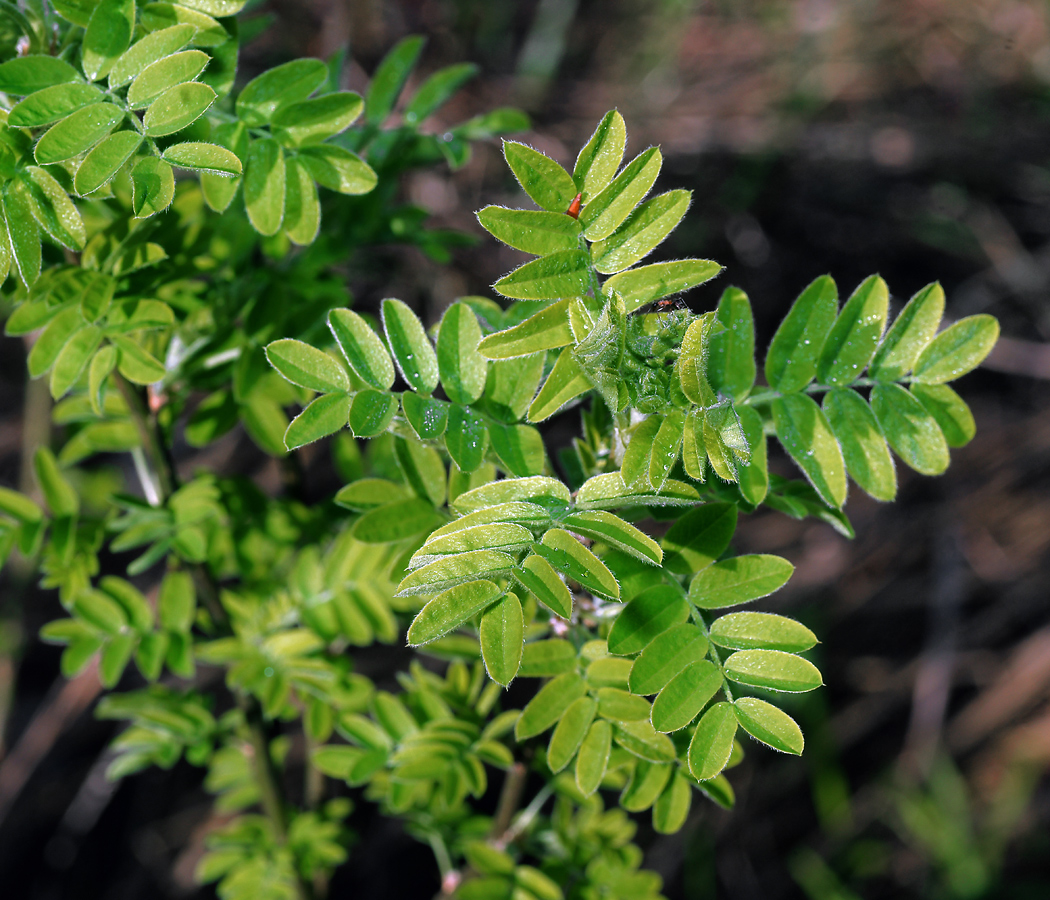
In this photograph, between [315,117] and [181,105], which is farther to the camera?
[315,117]

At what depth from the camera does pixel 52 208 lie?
1.06m

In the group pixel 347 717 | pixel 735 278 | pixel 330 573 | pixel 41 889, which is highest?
pixel 330 573

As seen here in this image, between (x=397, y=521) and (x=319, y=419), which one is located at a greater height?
(x=319, y=419)

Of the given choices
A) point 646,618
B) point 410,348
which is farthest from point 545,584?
point 410,348

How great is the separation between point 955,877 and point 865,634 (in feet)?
3.38

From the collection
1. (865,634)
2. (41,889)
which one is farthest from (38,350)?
(865,634)

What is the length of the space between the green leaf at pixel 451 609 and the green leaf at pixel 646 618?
7.0 inches

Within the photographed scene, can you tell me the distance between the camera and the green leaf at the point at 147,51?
1050 mm

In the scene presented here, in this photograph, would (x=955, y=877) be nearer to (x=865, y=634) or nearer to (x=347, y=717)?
(x=865, y=634)

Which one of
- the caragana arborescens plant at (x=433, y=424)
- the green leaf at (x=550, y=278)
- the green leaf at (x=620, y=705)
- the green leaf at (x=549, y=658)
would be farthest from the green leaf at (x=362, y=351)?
the green leaf at (x=620, y=705)

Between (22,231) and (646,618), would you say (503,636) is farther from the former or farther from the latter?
(22,231)

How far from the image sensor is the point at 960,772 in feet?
12.2

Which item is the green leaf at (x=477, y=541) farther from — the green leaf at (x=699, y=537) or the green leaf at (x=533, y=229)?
the green leaf at (x=533, y=229)

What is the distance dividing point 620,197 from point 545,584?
1.68 feet
